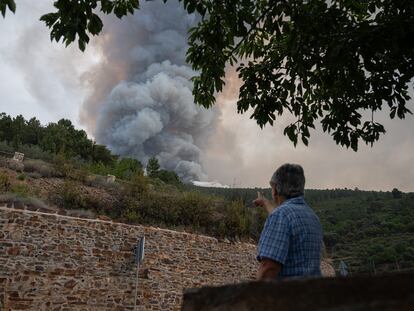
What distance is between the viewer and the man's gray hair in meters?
2.32

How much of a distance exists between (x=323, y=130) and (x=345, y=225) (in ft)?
99.3

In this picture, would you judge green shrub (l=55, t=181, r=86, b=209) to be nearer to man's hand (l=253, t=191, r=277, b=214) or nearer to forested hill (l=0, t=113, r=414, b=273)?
forested hill (l=0, t=113, r=414, b=273)

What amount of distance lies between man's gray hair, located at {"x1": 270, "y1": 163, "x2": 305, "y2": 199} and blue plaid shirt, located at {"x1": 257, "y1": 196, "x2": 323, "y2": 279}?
0.15m

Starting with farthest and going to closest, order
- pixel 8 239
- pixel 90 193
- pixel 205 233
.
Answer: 1. pixel 205 233
2. pixel 90 193
3. pixel 8 239

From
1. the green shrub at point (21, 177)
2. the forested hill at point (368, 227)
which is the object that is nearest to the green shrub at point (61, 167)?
the green shrub at point (21, 177)

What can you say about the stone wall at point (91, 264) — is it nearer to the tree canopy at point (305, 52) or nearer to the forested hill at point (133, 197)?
the forested hill at point (133, 197)

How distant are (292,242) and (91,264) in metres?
8.71

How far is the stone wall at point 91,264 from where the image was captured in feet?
28.5

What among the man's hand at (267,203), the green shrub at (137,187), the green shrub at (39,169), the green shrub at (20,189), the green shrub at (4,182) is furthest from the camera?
the green shrub at (39,169)

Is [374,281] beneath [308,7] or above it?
beneath

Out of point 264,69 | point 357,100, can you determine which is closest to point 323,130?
point 357,100

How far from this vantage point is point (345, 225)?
107ft

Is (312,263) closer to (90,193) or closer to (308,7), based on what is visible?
(308,7)

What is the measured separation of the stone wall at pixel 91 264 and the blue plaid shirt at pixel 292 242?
8.29 m
